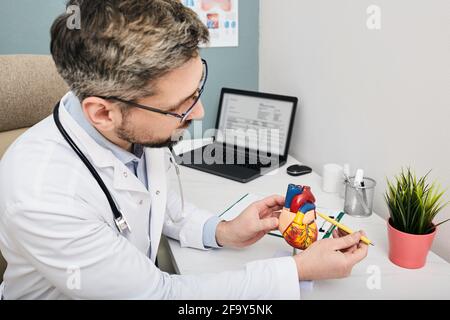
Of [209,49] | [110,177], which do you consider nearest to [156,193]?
[110,177]

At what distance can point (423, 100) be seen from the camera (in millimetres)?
962

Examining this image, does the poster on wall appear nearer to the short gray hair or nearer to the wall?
the wall

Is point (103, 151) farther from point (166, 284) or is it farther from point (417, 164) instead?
point (417, 164)

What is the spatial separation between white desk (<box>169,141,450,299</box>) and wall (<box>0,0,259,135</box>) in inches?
23.5

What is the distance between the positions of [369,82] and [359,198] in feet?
1.05

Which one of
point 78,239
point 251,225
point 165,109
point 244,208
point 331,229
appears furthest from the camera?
point 244,208

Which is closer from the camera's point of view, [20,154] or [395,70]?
[20,154]

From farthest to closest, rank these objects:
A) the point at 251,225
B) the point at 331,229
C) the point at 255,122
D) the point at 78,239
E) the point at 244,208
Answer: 1. the point at 255,122
2. the point at 244,208
3. the point at 331,229
4. the point at 251,225
5. the point at 78,239

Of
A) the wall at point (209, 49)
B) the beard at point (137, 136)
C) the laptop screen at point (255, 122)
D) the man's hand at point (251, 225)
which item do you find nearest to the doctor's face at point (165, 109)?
the beard at point (137, 136)

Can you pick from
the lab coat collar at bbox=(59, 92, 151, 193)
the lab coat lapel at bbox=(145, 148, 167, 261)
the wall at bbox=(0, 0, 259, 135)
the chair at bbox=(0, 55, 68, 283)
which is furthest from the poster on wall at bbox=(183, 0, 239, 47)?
the lab coat collar at bbox=(59, 92, 151, 193)

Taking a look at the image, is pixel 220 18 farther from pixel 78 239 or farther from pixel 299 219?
pixel 78 239

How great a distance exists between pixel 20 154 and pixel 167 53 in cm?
34

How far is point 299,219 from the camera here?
2.86 ft
